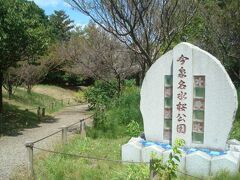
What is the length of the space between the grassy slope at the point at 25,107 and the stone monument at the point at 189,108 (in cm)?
904

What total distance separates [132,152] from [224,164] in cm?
202

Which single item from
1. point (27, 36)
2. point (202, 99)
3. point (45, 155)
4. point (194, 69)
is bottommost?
point (45, 155)

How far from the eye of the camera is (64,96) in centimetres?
4169

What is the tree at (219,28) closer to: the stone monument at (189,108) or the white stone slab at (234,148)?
the stone monument at (189,108)

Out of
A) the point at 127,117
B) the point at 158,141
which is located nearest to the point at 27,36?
the point at 127,117

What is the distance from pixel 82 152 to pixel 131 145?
1562 millimetres

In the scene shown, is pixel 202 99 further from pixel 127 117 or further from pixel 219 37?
pixel 219 37

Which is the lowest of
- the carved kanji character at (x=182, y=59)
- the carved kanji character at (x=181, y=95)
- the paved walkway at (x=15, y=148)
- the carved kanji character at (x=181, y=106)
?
the paved walkway at (x=15, y=148)

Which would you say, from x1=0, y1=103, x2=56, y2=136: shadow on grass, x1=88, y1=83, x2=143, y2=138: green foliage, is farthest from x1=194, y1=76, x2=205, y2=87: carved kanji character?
x1=0, y1=103, x2=56, y2=136: shadow on grass

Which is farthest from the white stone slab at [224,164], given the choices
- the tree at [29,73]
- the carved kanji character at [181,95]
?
the tree at [29,73]

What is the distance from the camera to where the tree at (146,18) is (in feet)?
42.1

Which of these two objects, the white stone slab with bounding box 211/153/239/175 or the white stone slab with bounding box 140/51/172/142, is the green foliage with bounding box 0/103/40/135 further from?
the white stone slab with bounding box 211/153/239/175

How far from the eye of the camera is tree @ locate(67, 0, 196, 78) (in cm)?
1282

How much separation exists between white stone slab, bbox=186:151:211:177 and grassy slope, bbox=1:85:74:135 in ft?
33.5
